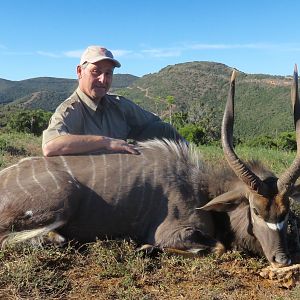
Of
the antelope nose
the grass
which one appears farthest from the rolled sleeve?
the antelope nose

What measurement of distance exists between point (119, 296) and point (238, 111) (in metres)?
59.4

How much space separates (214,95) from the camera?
66312 mm

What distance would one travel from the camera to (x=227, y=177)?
146 inches

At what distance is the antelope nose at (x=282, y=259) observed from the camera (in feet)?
10.1

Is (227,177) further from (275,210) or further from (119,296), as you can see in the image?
(119,296)

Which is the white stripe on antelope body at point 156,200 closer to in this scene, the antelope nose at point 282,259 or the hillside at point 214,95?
the antelope nose at point 282,259

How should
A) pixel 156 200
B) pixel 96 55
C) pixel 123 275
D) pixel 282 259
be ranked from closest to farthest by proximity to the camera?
pixel 123 275 → pixel 282 259 → pixel 156 200 → pixel 96 55

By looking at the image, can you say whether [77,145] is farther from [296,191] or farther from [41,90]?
[41,90]

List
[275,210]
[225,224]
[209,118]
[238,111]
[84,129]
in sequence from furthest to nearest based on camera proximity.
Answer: [238,111]
[209,118]
[84,129]
[225,224]
[275,210]

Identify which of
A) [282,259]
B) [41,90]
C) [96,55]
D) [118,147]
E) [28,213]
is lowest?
[282,259]

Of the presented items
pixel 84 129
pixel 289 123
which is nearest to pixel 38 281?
pixel 84 129

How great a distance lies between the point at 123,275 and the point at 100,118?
1.86 metres

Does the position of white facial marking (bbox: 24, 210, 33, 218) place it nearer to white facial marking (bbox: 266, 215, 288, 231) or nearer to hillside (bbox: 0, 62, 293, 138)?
white facial marking (bbox: 266, 215, 288, 231)

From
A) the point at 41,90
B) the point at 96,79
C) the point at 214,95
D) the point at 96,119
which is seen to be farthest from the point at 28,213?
the point at 41,90
